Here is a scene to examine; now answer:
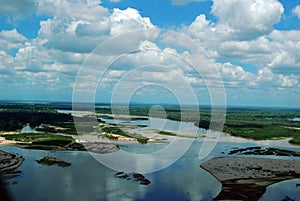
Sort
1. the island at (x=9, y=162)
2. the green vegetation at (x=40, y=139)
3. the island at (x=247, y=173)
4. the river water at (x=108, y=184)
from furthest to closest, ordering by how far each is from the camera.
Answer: the green vegetation at (x=40, y=139) → the island at (x=9, y=162) → the island at (x=247, y=173) → the river water at (x=108, y=184)

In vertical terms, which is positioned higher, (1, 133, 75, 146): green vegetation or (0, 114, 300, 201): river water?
(1, 133, 75, 146): green vegetation

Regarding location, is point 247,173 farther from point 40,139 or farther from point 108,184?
point 40,139

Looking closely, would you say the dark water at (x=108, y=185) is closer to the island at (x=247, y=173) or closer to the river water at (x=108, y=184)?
the river water at (x=108, y=184)

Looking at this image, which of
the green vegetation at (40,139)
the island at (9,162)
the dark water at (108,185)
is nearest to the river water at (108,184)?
the dark water at (108,185)

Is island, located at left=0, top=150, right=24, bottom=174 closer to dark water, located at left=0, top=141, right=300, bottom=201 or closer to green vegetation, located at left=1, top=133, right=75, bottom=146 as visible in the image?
dark water, located at left=0, top=141, right=300, bottom=201

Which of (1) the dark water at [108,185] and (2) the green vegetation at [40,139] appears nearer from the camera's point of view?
(1) the dark water at [108,185]

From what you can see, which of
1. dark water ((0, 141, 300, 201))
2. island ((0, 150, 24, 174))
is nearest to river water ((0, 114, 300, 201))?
dark water ((0, 141, 300, 201))

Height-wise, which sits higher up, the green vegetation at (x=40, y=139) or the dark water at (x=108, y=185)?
the green vegetation at (x=40, y=139)

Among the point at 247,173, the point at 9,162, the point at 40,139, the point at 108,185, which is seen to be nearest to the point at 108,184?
the point at 108,185
